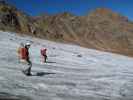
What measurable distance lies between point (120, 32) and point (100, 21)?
561 inches

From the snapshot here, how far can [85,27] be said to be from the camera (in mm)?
160375

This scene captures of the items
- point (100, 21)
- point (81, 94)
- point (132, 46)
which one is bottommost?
point (81, 94)

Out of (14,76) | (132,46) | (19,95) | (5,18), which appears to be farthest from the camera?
(132,46)

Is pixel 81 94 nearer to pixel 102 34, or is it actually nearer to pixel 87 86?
→ pixel 87 86

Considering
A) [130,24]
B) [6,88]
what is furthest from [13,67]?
[130,24]

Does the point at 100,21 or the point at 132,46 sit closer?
the point at 132,46

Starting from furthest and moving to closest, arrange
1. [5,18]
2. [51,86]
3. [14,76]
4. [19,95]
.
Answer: [5,18] → [14,76] → [51,86] → [19,95]

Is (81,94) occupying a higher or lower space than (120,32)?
lower

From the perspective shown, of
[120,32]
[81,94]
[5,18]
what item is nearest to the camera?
[81,94]

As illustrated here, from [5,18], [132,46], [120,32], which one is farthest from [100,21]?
[5,18]

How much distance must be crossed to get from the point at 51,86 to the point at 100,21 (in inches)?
6496

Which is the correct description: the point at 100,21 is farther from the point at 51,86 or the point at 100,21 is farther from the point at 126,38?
the point at 51,86

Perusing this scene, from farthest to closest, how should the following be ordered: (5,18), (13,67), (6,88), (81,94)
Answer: (5,18) < (13,67) < (81,94) < (6,88)

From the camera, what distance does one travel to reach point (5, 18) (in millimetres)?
82875
